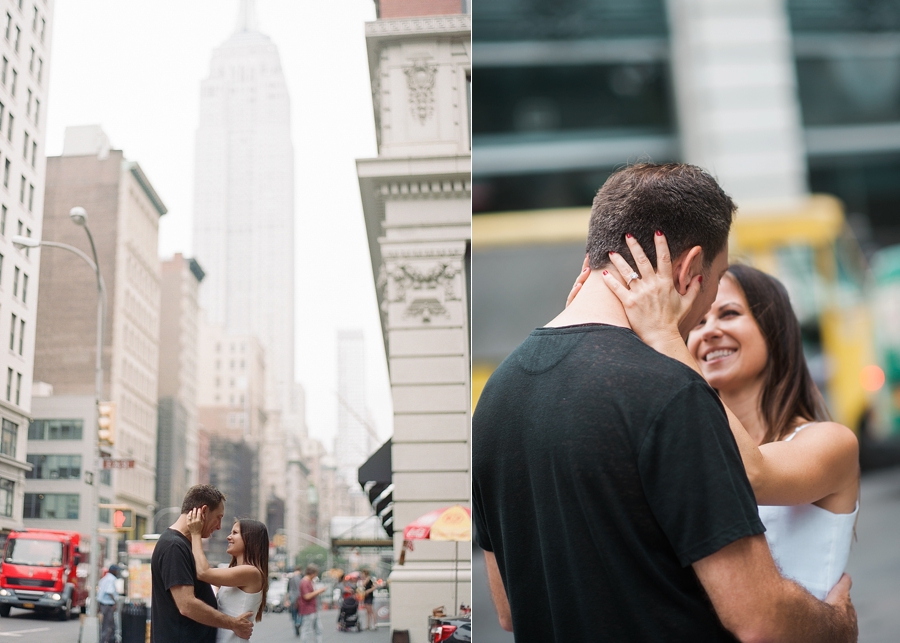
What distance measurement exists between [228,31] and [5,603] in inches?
133

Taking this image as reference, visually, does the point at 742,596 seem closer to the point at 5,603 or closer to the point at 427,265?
the point at 427,265

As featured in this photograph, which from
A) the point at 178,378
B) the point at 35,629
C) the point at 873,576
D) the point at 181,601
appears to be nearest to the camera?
the point at 181,601

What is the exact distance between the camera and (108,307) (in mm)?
4391

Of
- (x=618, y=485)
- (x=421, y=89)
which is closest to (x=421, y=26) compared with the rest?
(x=421, y=89)

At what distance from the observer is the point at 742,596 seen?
1.27 metres

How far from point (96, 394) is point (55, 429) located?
274mm

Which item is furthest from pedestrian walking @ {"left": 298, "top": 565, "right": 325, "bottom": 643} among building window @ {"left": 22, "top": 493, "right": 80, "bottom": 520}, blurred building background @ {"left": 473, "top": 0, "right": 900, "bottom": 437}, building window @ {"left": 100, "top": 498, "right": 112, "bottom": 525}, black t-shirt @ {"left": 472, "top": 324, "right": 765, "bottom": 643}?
blurred building background @ {"left": 473, "top": 0, "right": 900, "bottom": 437}

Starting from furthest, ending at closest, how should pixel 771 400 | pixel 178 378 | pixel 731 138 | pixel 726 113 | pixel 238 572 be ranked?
pixel 726 113 → pixel 731 138 → pixel 178 378 → pixel 238 572 → pixel 771 400

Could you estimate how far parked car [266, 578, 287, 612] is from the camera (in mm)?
3711

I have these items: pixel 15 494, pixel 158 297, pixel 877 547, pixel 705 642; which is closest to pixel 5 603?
pixel 15 494

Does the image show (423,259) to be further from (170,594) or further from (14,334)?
(170,594)

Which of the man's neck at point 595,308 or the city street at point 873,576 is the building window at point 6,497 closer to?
the city street at point 873,576

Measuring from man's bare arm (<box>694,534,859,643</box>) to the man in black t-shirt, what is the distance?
1704 mm

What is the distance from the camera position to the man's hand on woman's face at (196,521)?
2.59 metres
